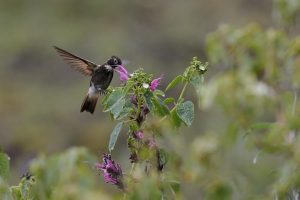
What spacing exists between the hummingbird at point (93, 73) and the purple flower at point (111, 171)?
4.22 feet

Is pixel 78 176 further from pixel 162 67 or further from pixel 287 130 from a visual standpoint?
pixel 162 67

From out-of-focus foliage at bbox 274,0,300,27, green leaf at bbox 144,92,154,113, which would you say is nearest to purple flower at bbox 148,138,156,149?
green leaf at bbox 144,92,154,113

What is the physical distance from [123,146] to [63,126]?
64.4 inches

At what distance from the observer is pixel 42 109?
13469 mm

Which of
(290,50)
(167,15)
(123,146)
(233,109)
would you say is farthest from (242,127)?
(167,15)

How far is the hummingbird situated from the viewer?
12.9 feet

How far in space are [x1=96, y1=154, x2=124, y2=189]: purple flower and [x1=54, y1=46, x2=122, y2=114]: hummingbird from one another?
1.29m

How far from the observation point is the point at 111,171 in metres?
2.38

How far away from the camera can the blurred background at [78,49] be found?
12.8m

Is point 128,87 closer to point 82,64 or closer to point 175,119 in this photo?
point 175,119

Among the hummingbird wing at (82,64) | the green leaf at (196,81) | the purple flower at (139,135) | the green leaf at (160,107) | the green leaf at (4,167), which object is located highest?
the hummingbird wing at (82,64)

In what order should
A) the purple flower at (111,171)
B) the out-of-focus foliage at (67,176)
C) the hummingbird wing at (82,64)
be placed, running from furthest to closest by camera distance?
the hummingbird wing at (82,64), the purple flower at (111,171), the out-of-focus foliage at (67,176)

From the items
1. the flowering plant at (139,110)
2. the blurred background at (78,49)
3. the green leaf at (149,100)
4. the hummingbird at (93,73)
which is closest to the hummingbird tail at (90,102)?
the hummingbird at (93,73)

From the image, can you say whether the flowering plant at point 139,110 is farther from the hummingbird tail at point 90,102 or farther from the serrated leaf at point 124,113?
the hummingbird tail at point 90,102
